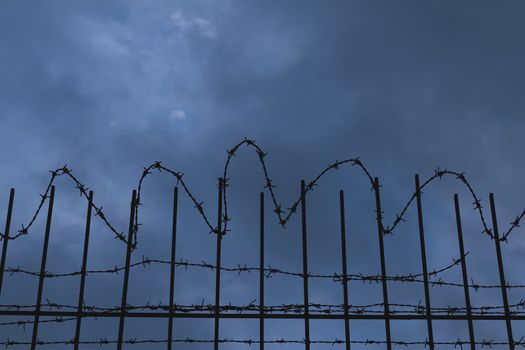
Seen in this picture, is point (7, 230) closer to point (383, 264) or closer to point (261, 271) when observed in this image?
point (261, 271)

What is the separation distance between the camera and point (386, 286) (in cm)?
575

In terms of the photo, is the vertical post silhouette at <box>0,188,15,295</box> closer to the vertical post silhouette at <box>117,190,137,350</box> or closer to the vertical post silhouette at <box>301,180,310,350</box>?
the vertical post silhouette at <box>117,190,137,350</box>

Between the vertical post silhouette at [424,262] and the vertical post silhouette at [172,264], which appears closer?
the vertical post silhouette at [172,264]

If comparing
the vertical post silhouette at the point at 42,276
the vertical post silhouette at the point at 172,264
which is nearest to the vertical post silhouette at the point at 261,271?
the vertical post silhouette at the point at 172,264

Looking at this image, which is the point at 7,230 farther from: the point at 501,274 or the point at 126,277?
the point at 501,274

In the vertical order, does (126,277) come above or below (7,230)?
below

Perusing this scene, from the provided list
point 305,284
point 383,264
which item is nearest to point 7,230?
point 305,284

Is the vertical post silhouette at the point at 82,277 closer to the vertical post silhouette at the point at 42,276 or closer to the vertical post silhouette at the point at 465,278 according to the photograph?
the vertical post silhouette at the point at 42,276

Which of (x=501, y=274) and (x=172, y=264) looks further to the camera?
(x=501, y=274)

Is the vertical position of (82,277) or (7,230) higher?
(7,230)

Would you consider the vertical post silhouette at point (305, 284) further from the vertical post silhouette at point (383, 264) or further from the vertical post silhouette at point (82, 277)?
the vertical post silhouette at point (82, 277)

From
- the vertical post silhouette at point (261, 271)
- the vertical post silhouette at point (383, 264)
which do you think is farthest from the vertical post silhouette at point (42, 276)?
the vertical post silhouette at point (383, 264)

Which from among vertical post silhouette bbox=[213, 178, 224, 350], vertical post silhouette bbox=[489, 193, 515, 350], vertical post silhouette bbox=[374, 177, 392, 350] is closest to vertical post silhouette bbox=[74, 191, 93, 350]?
vertical post silhouette bbox=[213, 178, 224, 350]

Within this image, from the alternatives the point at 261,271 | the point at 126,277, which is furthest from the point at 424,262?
the point at 126,277
